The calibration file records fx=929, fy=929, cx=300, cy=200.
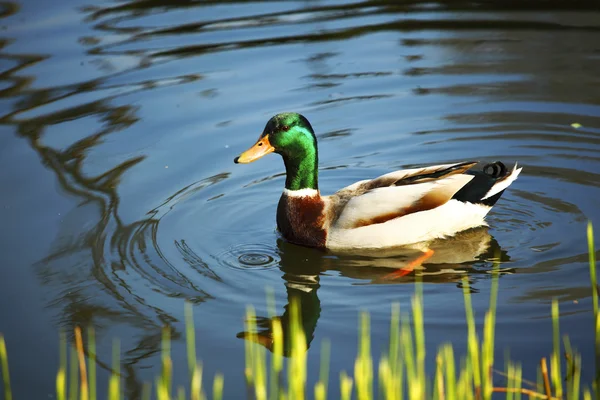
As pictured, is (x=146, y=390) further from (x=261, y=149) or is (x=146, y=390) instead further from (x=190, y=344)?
(x=261, y=149)

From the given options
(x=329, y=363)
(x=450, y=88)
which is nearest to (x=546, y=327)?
(x=329, y=363)

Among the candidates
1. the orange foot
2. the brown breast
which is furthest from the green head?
the orange foot

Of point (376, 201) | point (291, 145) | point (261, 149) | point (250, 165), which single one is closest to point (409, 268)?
point (376, 201)

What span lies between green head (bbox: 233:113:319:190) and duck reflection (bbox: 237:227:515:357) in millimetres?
578

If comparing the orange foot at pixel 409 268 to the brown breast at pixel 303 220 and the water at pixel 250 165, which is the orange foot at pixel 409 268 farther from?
the brown breast at pixel 303 220

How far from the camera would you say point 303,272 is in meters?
6.41

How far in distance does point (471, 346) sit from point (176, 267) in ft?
10.5

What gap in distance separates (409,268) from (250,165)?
2376 mm

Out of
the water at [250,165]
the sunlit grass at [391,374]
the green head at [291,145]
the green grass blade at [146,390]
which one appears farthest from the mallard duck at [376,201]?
the green grass blade at [146,390]

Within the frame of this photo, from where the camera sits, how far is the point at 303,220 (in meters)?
6.81

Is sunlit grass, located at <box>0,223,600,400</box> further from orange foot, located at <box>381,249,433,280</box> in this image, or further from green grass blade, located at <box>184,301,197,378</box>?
orange foot, located at <box>381,249,433,280</box>

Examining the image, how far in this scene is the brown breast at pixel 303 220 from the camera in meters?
6.79

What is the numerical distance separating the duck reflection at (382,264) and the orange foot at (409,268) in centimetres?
2

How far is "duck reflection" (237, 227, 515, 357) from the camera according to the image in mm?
6043
